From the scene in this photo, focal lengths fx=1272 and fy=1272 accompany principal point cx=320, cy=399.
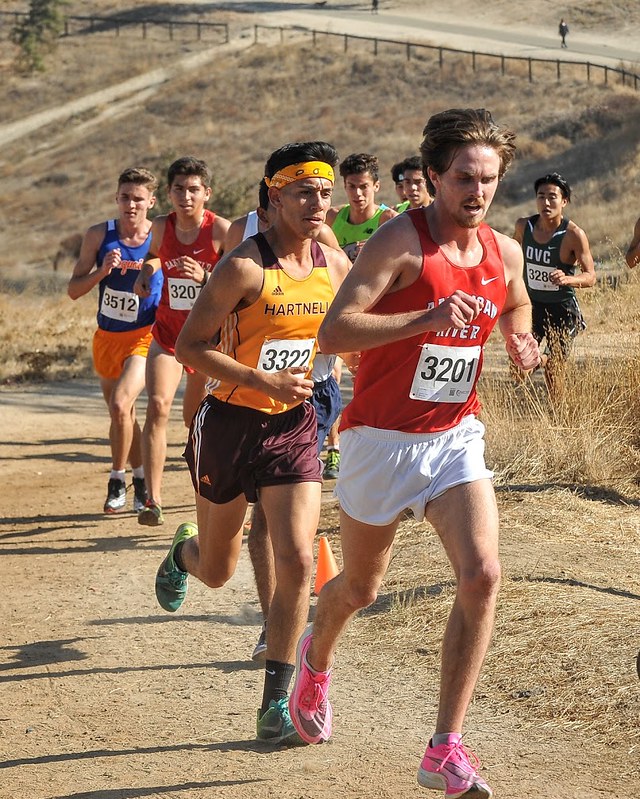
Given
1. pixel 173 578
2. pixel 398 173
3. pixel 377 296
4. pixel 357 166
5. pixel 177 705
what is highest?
pixel 398 173

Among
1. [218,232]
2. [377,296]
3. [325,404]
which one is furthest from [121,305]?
[377,296]

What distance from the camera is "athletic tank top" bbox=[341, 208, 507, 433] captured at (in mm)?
4129

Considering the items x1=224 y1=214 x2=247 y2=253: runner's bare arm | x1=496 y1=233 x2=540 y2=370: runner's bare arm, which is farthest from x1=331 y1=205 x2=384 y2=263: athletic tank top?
x1=496 y1=233 x2=540 y2=370: runner's bare arm

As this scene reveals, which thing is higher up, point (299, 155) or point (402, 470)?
point (299, 155)

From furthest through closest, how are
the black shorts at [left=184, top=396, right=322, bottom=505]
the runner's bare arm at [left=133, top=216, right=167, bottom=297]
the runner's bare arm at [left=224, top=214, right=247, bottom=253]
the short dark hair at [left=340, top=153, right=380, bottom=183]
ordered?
the short dark hair at [left=340, top=153, right=380, bottom=183] → the runner's bare arm at [left=133, top=216, right=167, bottom=297] → the runner's bare arm at [left=224, top=214, right=247, bottom=253] → the black shorts at [left=184, top=396, right=322, bottom=505]

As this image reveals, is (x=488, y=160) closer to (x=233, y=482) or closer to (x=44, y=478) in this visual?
(x=233, y=482)

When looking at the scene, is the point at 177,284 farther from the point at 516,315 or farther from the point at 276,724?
the point at 276,724

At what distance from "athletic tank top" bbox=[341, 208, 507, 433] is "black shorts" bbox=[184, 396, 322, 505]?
24.0 inches

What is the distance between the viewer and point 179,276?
780cm

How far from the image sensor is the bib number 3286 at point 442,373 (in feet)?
13.6

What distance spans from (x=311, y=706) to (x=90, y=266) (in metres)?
4.58

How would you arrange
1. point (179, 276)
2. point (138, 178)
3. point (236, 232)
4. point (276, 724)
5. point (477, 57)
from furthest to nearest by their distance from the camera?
point (477, 57) → point (138, 178) → point (179, 276) → point (236, 232) → point (276, 724)

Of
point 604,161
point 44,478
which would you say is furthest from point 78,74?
point 44,478

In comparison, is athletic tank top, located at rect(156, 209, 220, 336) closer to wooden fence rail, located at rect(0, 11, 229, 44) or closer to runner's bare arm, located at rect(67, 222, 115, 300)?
runner's bare arm, located at rect(67, 222, 115, 300)
